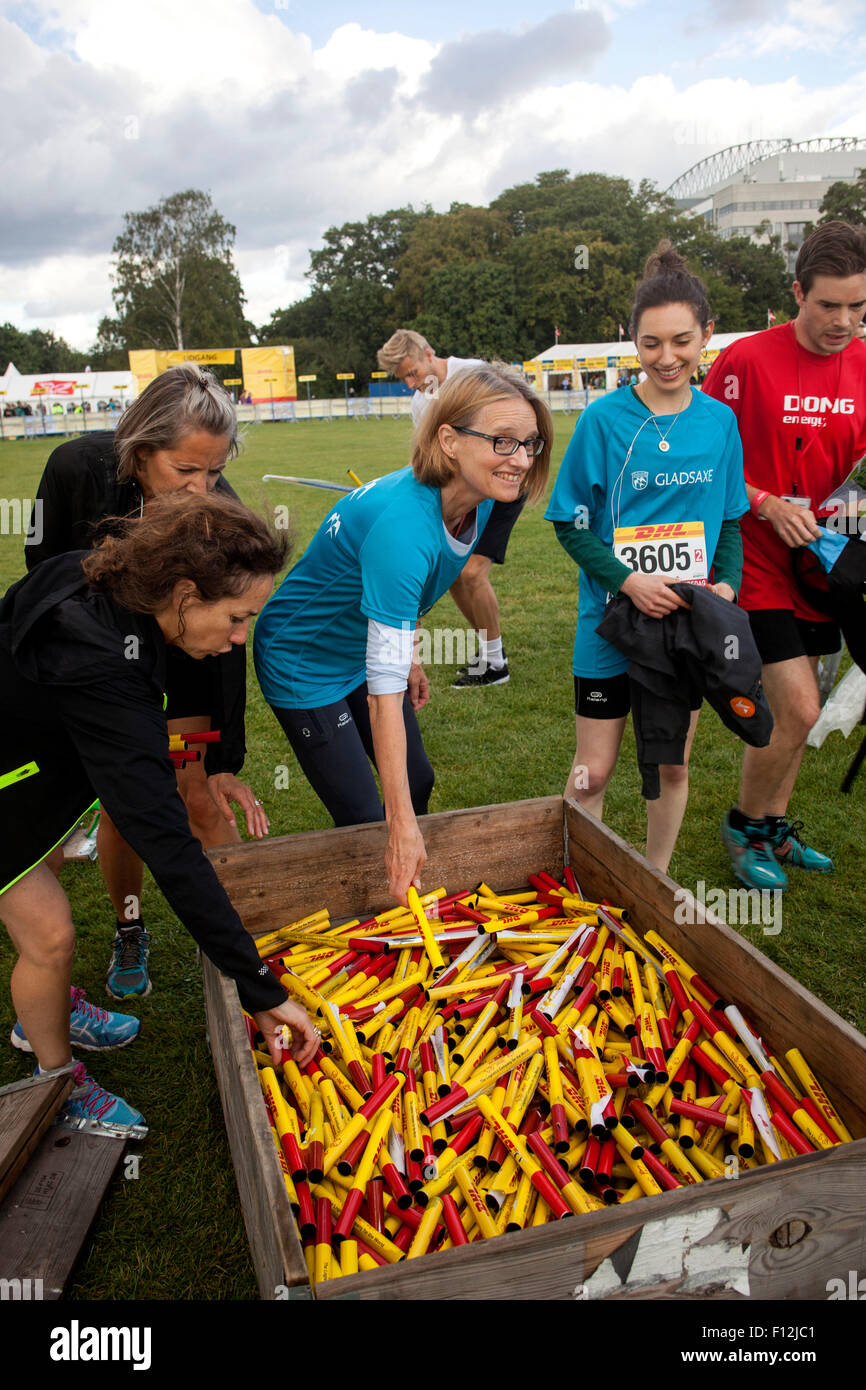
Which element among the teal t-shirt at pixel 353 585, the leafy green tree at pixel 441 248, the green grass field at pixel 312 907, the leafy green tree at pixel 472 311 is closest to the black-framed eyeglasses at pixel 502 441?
the teal t-shirt at pixel 353 585

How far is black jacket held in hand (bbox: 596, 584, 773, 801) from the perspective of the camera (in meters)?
3.45

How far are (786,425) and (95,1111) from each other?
4.04 meters

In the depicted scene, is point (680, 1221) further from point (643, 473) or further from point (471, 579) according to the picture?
point (471, 579)

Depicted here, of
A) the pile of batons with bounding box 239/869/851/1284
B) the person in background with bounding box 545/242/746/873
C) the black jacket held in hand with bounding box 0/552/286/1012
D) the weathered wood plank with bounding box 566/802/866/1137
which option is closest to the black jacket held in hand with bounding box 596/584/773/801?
the person in background with bounding box 545/242/746/873

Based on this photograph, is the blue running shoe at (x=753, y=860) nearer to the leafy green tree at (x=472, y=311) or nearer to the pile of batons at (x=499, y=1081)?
the pile of batons at (x=499, y=1081)

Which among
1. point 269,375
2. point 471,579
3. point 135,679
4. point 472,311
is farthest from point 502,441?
point 472,311

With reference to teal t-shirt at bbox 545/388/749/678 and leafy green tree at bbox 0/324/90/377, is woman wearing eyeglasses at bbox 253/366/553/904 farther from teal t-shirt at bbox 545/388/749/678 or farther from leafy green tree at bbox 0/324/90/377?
leafy green tree at bbox 0/324/90/377

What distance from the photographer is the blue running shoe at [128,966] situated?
3873 millimetres

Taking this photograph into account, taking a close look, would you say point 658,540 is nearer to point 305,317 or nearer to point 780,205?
point 305,317

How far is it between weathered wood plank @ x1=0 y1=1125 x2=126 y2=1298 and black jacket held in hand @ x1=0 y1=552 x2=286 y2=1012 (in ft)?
2.82

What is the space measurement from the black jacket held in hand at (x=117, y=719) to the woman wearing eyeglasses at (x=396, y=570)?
2.07ft

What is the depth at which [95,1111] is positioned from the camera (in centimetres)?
309

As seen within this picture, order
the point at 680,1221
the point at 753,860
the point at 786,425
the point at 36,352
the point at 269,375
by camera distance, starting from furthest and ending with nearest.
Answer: the point at 36,352, the point at 269,375, the point at 753,860, the point at 786,425, the point at 680,1221
